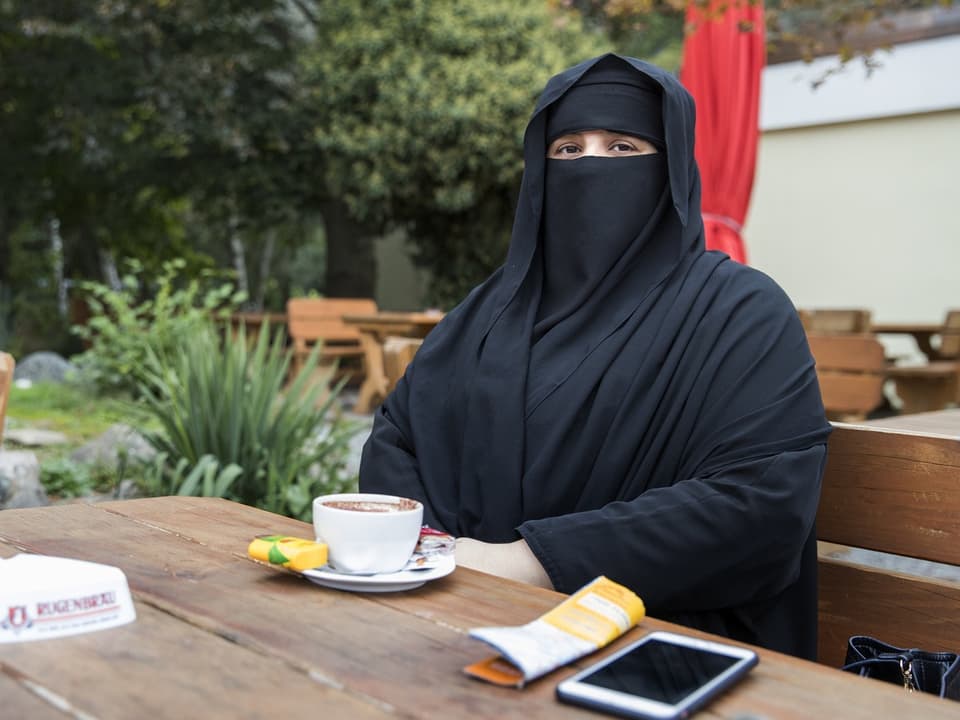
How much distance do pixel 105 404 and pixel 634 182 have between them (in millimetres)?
7292

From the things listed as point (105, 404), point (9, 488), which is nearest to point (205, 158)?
point (105, 404)

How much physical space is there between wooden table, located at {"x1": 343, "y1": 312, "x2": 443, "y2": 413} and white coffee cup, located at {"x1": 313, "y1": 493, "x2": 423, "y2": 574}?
282 inches

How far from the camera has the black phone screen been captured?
98 cm

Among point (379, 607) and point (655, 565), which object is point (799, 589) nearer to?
point (655, 565)

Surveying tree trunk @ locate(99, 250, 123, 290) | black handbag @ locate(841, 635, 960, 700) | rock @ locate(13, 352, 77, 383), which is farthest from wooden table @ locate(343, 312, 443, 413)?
tree trunk @ locate(99, 250, 123, 290)

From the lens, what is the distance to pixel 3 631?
3.58ft

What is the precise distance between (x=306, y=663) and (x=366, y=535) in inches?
10.4

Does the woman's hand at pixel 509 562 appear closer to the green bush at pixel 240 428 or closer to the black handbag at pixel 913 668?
the black handbag at pixel 913 668

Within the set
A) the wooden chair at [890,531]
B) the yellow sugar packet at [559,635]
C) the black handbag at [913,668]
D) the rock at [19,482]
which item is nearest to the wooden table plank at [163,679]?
the yellow sugar packet at [559,635]

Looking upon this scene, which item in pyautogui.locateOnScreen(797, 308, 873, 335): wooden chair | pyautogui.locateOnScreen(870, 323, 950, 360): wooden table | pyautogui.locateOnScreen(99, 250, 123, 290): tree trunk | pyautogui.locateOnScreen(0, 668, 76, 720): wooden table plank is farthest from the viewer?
pyautogui.locateOnScreen(99, 250, 123, 290): tree trunk

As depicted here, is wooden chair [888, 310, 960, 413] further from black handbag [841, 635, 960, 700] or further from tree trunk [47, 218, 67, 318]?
tree trunk [47, 218, 67, 318]

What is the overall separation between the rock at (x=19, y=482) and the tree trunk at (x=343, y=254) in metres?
9.51

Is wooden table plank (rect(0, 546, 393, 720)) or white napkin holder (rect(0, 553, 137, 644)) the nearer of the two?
wooden table plank (rect(0, 546, 393, 720))

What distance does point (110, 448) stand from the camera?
5.91 metres
